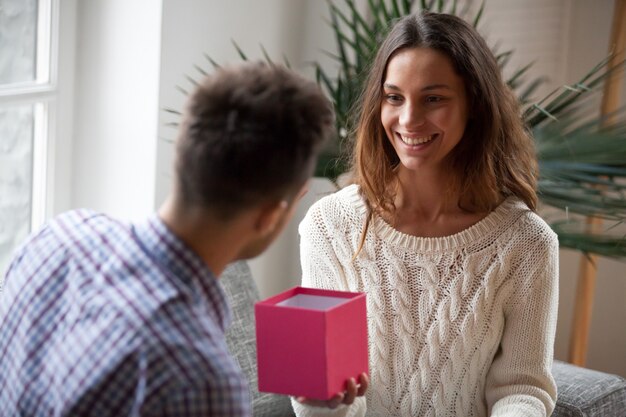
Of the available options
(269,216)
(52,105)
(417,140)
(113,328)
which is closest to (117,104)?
(52,105)

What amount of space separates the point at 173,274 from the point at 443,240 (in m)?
1.01

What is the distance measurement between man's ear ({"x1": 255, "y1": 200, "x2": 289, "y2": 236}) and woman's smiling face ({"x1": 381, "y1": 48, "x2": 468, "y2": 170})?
758mm

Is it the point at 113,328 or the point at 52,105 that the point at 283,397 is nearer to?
the point at 52,105

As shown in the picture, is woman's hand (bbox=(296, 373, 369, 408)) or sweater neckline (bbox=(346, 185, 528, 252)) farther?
sweater neckline (bbox=(346, 185, 528, 252))

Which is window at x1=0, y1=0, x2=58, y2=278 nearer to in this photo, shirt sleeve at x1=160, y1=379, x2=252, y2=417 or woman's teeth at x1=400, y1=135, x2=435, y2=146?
woman's teeth at x1=400, y1=135, x2=435, y2=146

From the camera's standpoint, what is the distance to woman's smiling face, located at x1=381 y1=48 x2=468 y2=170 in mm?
1980

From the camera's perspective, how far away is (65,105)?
2814mm

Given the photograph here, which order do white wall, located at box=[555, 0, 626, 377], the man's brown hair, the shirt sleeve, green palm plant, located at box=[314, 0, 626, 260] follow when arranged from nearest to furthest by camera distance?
the shirt sleeve, the man's brown hair, green palm plant, located at box=[314, 0, 626, 260], white wall, located at box=[555, 0, 626, 377]

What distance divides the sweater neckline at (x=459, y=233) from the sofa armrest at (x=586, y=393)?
22.2 inches

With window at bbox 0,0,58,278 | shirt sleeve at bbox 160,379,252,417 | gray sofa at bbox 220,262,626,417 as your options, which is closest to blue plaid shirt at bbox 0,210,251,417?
shirt sleeve at bbox 160,379,252,417

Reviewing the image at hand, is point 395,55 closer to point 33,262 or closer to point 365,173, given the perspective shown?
point 365,173

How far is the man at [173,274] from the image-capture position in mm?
1090

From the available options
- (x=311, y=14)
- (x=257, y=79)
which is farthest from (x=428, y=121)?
(x=311, y=14)

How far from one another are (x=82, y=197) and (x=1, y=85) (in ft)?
1.48
